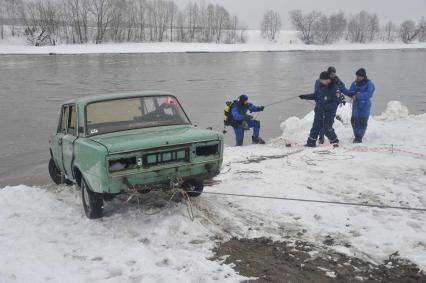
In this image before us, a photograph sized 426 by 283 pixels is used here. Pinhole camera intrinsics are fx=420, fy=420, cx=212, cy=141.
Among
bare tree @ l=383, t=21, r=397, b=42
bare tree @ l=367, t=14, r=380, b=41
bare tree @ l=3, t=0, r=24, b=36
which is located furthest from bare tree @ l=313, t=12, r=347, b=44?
bare tree @ l=3, t=0, r=24, b=36

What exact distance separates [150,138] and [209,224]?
1.32 metres

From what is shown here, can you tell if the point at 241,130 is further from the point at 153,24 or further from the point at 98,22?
the point at 153,24

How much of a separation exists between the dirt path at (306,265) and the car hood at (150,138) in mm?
1447

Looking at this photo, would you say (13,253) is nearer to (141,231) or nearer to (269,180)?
(141,231)

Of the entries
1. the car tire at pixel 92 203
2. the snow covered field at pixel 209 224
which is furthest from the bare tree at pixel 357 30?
the car tire at pixel 92 203

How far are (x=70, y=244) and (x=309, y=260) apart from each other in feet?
8.88

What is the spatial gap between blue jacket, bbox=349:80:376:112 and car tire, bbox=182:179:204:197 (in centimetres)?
590

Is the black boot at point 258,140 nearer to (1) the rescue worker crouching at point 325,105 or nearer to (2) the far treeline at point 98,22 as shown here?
(1) the rescue worker crouching at point 325,105

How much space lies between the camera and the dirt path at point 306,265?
13.1 ft

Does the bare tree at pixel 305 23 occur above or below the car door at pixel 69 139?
above

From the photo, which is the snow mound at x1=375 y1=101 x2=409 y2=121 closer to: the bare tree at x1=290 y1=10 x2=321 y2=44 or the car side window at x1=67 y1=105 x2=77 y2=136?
the car side window at x1=67 y1=105 x2=77 y2=136

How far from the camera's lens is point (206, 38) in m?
106

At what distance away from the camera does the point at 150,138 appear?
17.4ft

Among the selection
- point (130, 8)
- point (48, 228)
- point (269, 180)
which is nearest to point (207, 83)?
point (269, 180)
